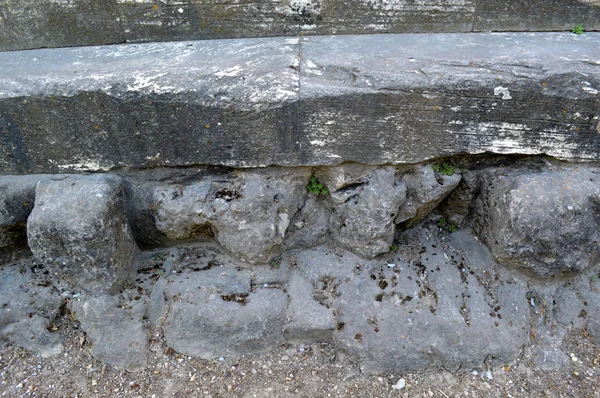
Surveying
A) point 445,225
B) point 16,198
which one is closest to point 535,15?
point 445,225

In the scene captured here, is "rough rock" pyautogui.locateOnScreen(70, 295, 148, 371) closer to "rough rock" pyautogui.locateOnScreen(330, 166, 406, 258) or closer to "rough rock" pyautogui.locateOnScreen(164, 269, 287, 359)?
"rough rock" pyautogui.locateOnScreen(164, 269, 287, 359)

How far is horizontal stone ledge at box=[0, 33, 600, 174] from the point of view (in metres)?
2.22

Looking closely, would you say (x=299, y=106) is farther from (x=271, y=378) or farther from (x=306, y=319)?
(x=271, y=378)

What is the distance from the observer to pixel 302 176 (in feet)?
8.29

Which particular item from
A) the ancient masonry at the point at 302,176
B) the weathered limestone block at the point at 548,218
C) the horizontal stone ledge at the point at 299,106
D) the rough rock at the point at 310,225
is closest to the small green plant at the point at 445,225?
the ancient masonry at the point at 302,176

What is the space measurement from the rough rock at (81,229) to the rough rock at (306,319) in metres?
0.99

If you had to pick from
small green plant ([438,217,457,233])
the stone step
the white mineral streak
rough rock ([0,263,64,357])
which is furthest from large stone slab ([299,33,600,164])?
rough rock ([0,263,64,357])

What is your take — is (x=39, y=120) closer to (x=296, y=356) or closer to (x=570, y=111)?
(x=296, y=356)

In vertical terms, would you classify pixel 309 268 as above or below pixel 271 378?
above

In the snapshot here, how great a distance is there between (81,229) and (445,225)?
2113mm

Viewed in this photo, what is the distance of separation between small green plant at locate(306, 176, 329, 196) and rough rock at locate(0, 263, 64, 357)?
5.13 ft

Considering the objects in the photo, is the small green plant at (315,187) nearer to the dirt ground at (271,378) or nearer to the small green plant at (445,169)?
the small green plant at (445,169)

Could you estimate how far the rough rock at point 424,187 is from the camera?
2508 millimetres

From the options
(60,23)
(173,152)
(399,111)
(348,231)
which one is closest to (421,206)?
(348,231)
